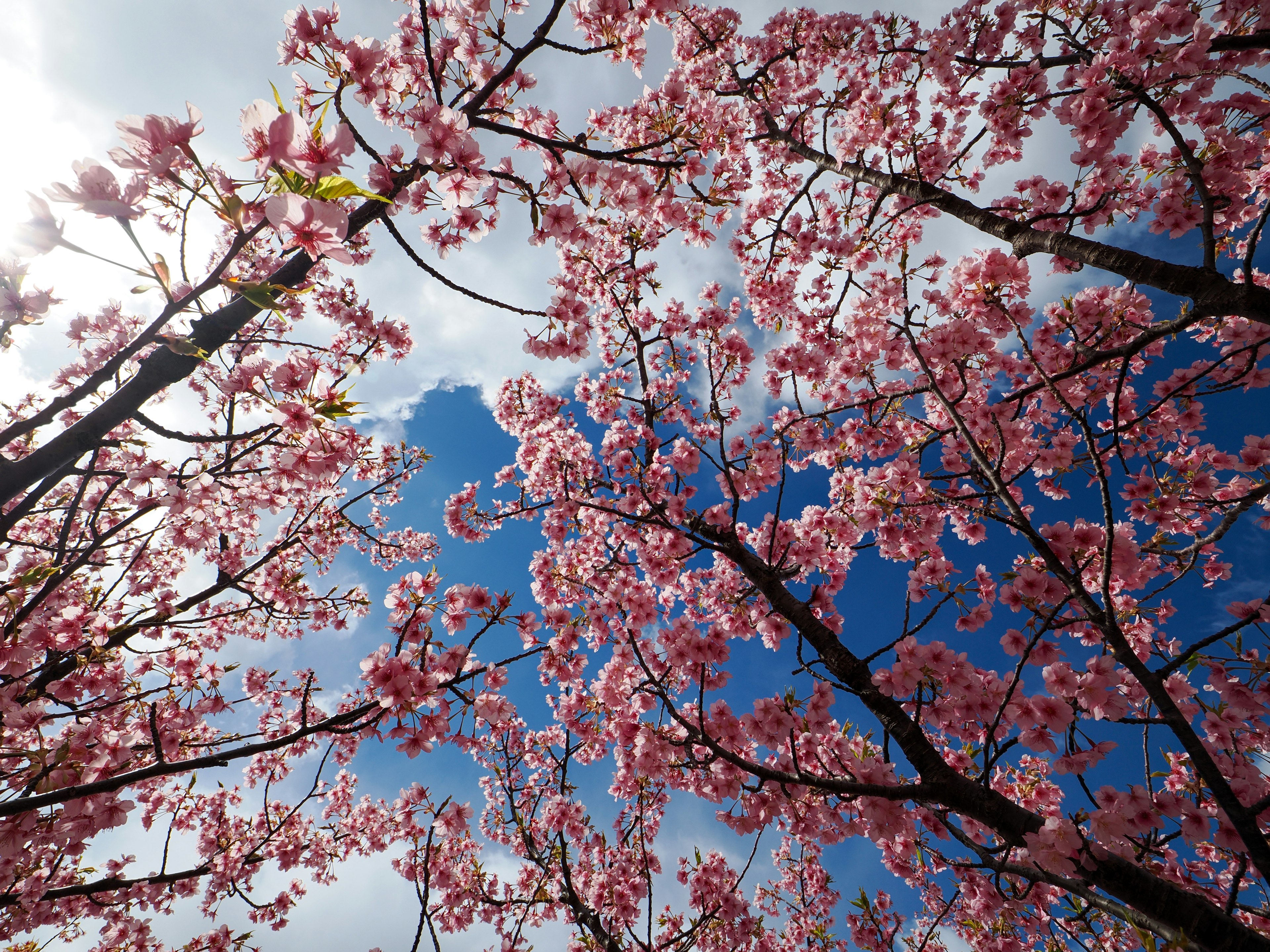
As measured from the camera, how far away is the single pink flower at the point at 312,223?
166 cm

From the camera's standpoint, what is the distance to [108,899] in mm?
7574

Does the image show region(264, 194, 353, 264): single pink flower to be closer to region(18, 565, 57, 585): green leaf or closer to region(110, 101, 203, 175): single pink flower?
region(110, 101, 203, 175): single pink flower

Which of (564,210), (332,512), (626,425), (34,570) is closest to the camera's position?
(34,570)

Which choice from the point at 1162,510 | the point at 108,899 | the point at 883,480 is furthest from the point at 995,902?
the point at 108,899

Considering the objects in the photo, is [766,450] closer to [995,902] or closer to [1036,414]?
[1036,414]

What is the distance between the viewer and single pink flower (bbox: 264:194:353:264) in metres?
1.66

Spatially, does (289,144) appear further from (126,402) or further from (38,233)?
(126,402)

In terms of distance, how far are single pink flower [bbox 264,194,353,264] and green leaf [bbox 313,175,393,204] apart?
0.06m

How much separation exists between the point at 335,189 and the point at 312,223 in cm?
15

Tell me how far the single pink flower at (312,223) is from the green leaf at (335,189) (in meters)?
0.06

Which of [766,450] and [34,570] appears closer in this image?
[34,570]

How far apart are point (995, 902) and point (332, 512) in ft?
40.0

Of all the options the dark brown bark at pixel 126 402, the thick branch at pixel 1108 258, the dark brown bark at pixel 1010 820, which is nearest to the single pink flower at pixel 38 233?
the dark brown bark at pixel 126 402

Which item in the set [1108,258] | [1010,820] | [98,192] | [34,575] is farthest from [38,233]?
[1108,258]
